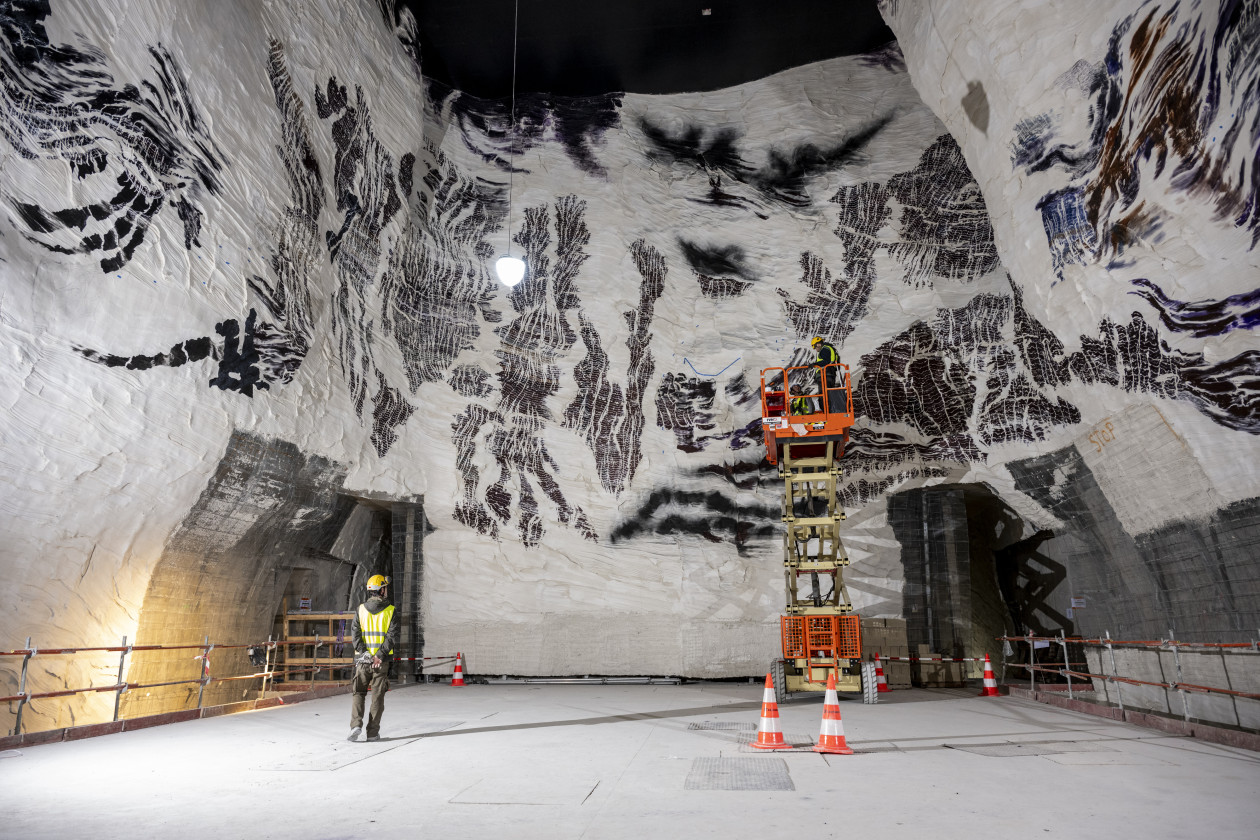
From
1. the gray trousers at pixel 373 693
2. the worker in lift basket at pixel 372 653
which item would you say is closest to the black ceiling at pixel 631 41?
the worker in lift basket at pixel 372 653

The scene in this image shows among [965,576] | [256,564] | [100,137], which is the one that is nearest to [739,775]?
[100,137]

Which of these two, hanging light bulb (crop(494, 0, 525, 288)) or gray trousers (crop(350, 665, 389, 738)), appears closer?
gray trousers (crop(350, 665, 389, 738))

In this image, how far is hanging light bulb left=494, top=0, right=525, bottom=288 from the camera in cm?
1545

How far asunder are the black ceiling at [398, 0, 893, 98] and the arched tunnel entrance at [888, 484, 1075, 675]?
31.8ft

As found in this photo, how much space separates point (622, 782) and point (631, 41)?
49.9ft

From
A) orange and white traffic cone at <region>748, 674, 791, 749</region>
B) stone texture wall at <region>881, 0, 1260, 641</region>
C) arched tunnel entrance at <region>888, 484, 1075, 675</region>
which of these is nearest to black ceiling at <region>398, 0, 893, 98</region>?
stone texture wall at <region>881, 0, 1260, 641</region>

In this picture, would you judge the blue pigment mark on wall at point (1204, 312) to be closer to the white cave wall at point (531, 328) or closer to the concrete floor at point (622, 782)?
the white cave wall at point (531, 328)

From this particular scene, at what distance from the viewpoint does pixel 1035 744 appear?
7.27 m

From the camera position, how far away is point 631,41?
16.6 meters

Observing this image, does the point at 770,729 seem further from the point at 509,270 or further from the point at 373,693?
the point at 509,270

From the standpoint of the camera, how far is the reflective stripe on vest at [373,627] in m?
7.28

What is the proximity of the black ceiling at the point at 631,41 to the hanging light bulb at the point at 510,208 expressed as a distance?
0.11 metres

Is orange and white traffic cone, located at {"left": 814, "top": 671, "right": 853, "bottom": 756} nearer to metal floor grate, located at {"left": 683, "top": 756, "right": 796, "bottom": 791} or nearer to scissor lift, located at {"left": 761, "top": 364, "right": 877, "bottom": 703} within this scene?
metal floor grate, located at {"left": 683, "top": 756, "right": 796, "bottom": 791}

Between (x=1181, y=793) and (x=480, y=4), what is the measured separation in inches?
646
